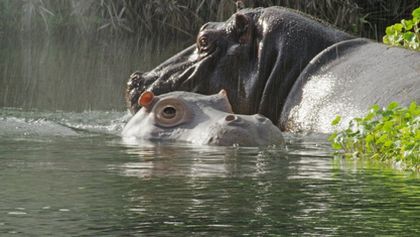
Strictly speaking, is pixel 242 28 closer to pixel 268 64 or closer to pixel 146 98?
pixel 268 64

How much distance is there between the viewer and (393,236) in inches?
184

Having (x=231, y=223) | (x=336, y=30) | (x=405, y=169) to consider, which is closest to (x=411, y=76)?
(x=336, y=30)

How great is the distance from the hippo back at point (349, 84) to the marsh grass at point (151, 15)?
10358 millimetres

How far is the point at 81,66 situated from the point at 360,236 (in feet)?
56.1

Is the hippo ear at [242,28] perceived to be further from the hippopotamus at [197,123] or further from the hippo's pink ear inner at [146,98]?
the hippo's pink ear inner at [146,98]

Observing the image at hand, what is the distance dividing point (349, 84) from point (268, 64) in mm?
1168

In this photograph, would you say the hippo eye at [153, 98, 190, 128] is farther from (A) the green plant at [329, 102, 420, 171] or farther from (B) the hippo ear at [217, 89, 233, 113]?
(A) the green plant at [329, 102, 420, 171]

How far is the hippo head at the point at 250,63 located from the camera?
11.6 metres

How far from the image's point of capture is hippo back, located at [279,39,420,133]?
10.0 m

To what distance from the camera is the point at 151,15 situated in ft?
74.4

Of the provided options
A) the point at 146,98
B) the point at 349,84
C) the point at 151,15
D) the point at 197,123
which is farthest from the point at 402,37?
the point at 151,15

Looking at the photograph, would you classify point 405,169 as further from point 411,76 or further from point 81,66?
point 81,66

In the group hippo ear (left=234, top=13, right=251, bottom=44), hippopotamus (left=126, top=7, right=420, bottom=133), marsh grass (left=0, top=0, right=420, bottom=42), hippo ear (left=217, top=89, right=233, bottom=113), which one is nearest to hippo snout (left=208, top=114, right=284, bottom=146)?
hippo ear (left=217, top=89, right=233, bottom=113)

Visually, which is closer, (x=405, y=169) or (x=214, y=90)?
(x=405, y=169)
